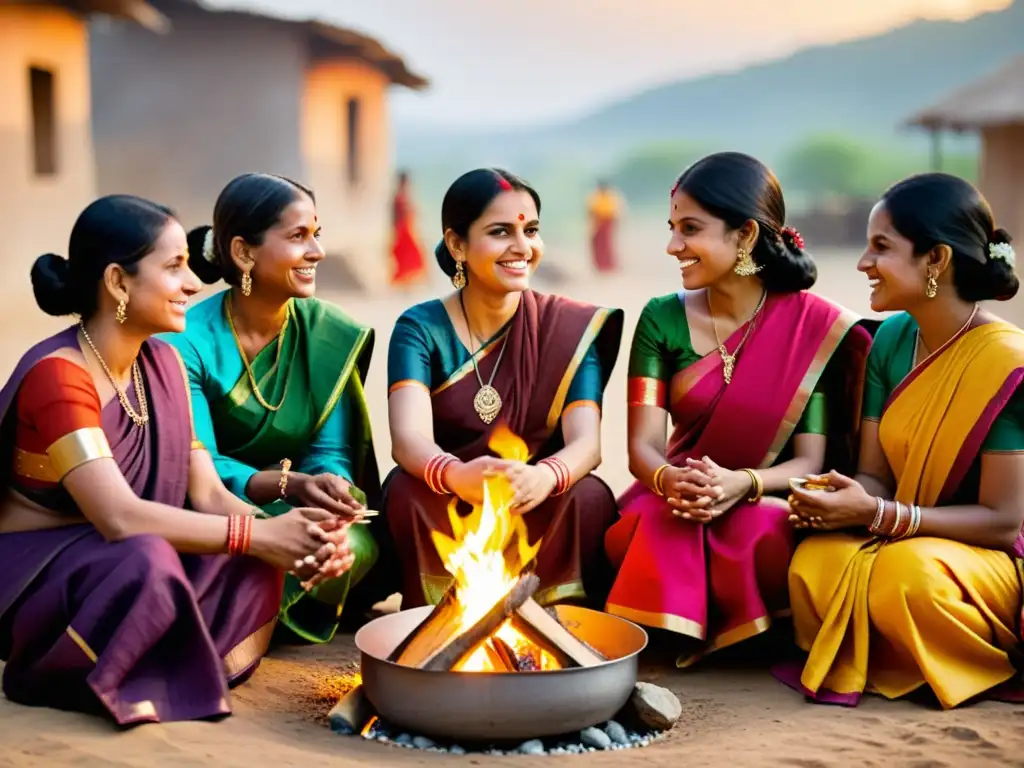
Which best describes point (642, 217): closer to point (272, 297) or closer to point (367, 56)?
point (367, 56)

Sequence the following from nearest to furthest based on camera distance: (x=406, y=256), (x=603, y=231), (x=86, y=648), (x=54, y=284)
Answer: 1. (x=86, y=648)
2. (x=54, y=284)
3. (x=406, y=256)
4. (x=603, y=231)

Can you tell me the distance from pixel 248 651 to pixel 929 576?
227cm

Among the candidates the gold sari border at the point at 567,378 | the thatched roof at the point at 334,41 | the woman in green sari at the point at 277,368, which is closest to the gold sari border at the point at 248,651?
the woman in green sari at the point at 277,368

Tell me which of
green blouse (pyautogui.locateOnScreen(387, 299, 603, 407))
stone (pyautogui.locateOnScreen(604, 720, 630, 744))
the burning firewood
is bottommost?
stone (pyautogui.locateOnScreen(604, 720, 630, 744))

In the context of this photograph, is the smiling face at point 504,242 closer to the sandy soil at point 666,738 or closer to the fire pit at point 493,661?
the fire pit at point 493,661

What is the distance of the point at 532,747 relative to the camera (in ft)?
12.9

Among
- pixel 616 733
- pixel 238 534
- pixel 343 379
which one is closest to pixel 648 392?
pixel 343 379

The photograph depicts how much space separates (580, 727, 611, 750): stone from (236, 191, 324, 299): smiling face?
201 cm

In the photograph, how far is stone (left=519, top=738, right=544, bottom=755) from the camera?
12.9 ft

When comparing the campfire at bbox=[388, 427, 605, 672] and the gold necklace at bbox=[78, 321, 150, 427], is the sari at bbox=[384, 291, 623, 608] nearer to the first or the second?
the campfire at bbox=[388, 427, 605, 672]

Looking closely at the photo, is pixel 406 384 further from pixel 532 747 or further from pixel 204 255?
pixel 532 747

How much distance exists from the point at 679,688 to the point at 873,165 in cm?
7272

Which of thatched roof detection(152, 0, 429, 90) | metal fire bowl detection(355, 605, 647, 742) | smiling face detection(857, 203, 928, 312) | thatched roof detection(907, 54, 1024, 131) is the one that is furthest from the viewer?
thatched roof detection(907, 54, 1024, 131)

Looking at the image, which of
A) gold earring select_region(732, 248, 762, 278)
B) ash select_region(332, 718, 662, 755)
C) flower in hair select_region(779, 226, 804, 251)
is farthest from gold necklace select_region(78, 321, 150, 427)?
flower in hair select_region(779, 226, 804, 251)
